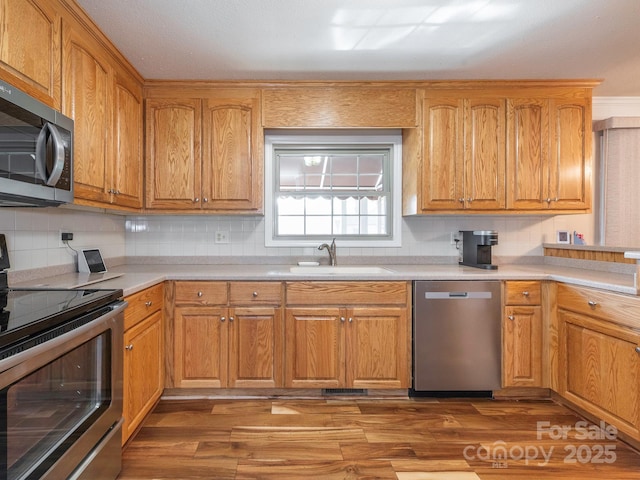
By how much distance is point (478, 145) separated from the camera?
111 inches

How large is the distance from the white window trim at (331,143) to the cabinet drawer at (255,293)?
65 centimetres

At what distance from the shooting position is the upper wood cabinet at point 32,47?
1443 millimetres

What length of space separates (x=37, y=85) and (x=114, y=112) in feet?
2.46

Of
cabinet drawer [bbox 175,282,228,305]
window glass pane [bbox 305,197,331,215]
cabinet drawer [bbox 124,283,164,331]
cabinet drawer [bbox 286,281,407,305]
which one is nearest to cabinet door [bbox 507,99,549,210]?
cabinet drawer [bbox 286,281,407,305]

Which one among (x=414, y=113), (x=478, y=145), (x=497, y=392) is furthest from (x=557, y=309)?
(x=414, y=113)

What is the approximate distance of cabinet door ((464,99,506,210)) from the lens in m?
2.81

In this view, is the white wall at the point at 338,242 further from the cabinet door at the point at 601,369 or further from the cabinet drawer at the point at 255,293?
A: the cabinet door at the point at 601,369

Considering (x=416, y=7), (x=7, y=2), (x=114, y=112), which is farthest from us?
(x=114, y=112)

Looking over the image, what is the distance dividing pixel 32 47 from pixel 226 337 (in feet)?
5.95

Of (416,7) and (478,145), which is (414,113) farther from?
(416,7)

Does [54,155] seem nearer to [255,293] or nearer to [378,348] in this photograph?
[255,293]

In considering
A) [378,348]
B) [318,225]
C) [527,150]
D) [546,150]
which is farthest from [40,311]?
[546,150]

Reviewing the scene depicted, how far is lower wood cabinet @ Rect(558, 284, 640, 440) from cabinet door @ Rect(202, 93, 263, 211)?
86.6 inches

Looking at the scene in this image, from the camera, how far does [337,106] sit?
280 cm
